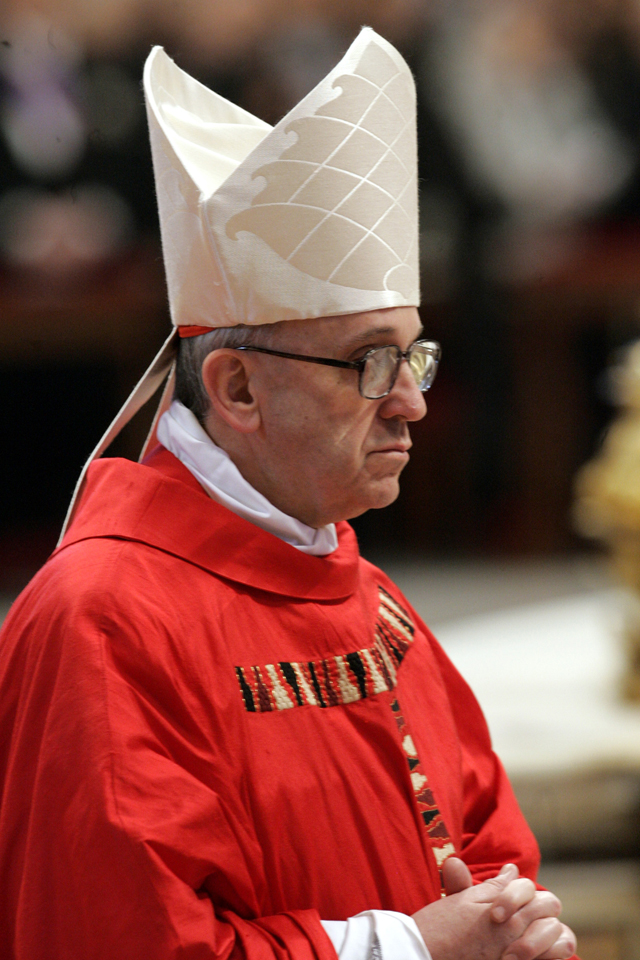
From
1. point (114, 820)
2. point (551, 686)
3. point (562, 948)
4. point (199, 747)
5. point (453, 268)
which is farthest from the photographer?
point (453, 268)

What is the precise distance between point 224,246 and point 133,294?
632 centimetres

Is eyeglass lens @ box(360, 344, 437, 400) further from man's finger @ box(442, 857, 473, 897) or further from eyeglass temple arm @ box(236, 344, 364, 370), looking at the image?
man's finger @ box(442, 857, 473, 897)

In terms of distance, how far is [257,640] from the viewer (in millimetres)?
1788

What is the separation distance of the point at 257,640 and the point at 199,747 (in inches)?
8.4

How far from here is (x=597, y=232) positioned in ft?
28.9

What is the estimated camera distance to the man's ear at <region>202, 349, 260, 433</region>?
73.5 inches

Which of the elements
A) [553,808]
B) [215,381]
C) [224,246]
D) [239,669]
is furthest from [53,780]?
[553,808]

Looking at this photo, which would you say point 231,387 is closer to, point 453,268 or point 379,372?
point 379,372

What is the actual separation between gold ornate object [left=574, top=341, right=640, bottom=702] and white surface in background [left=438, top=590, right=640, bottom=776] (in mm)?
79

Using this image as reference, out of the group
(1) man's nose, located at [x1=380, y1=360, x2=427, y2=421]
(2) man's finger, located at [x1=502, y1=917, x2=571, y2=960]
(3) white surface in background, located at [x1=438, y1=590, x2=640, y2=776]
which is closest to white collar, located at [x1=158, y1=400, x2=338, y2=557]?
(1) man's nose, located at [x1=380, y1=360, x2=427, y2=421]

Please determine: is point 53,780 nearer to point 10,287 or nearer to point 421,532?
point 10,287

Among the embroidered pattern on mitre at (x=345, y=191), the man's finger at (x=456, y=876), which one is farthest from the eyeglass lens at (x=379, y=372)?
the man's finger at (x=456, y=876)

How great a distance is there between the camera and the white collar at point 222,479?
188 cm

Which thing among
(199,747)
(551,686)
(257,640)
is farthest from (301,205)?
(551,686)
